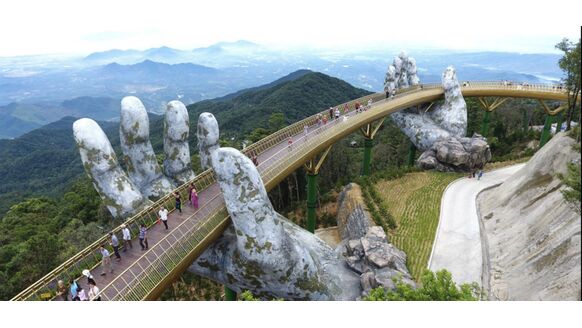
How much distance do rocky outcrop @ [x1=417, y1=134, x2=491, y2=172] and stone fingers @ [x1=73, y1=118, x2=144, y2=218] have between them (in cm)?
2450

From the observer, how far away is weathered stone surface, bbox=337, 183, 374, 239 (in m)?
22.4

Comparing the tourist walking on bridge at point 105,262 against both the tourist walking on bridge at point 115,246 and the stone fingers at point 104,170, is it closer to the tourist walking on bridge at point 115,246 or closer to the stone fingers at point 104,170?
the tourist walking on bridge at point 115,246

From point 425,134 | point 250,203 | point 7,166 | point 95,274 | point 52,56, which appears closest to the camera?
A: point 52,56

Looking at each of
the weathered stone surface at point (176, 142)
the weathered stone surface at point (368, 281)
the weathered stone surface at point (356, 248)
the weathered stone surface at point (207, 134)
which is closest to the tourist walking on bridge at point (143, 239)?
the weathered stone surface at point (176, 142)

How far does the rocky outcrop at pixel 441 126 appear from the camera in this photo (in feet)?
96.9

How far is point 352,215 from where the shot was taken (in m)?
24.0

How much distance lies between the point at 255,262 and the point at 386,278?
19.2ft

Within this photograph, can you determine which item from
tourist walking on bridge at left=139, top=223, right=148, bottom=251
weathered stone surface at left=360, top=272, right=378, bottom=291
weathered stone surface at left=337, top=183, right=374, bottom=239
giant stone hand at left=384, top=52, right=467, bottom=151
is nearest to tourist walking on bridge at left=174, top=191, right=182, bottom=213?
tourist walking on bridge at left=139, top=223, right=148, bottom=251

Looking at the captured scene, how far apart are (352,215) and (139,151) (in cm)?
1424

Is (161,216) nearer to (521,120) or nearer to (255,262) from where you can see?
(255,262)

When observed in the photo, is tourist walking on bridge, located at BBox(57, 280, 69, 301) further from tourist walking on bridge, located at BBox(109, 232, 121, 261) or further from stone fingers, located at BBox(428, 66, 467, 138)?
stone fingers, located at BBox(428, 66, 467, 138)

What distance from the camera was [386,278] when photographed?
15062mm

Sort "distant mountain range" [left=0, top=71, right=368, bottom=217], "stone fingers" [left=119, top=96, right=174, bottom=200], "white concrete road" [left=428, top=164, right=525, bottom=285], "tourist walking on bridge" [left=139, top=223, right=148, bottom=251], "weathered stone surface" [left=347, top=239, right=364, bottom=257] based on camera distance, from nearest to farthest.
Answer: "tourist walking on bridge" [left=139, top=223, right=148, bottom=251] → "stone fingers" [left=119, top=96, right=174, bottom=200] → "white concrete road" [left=428, top=164, right=525, bottom=285] → "weathered stone surface" [left=347, top=239, right=364, bottom=257] → "distant mountain range" [left=0, top=71, right=368, bottom=217]
